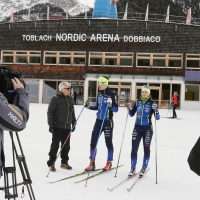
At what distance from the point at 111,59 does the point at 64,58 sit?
16.2ft

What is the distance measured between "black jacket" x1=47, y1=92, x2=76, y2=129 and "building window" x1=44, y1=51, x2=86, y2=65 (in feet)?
90.4

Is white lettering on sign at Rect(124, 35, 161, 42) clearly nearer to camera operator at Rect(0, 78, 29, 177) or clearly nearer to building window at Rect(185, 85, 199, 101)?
building window at Rect(185, 85, 199, 101)

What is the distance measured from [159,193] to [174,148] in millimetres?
3915

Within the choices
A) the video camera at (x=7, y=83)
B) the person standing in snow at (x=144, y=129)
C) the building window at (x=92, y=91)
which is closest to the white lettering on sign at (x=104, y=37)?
the building window at (x=92, y=91)

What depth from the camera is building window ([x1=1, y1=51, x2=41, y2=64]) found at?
3478 cm

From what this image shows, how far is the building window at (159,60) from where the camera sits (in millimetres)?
31688

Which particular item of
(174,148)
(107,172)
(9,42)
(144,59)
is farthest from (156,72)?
(107,172)

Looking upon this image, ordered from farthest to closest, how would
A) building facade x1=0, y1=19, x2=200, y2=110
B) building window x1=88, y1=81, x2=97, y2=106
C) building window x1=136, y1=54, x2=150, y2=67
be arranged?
building window x1=88, y1=81, x2=97, y2=106
building window x1=136, y1=54, x2=150, y2=67
building facade x1=0, y1=19, x2=200, y2=110

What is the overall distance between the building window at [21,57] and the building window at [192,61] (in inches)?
597

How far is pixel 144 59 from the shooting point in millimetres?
32406

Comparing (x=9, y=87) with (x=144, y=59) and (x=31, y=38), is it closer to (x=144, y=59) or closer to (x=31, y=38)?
(x=144, y=59)

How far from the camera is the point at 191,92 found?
31438 millimetres

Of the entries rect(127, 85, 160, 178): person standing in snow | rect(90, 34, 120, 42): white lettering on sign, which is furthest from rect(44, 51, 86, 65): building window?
rect(127, 85, 160, 178): person standing in snow

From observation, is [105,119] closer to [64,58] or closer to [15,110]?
[15,110]
